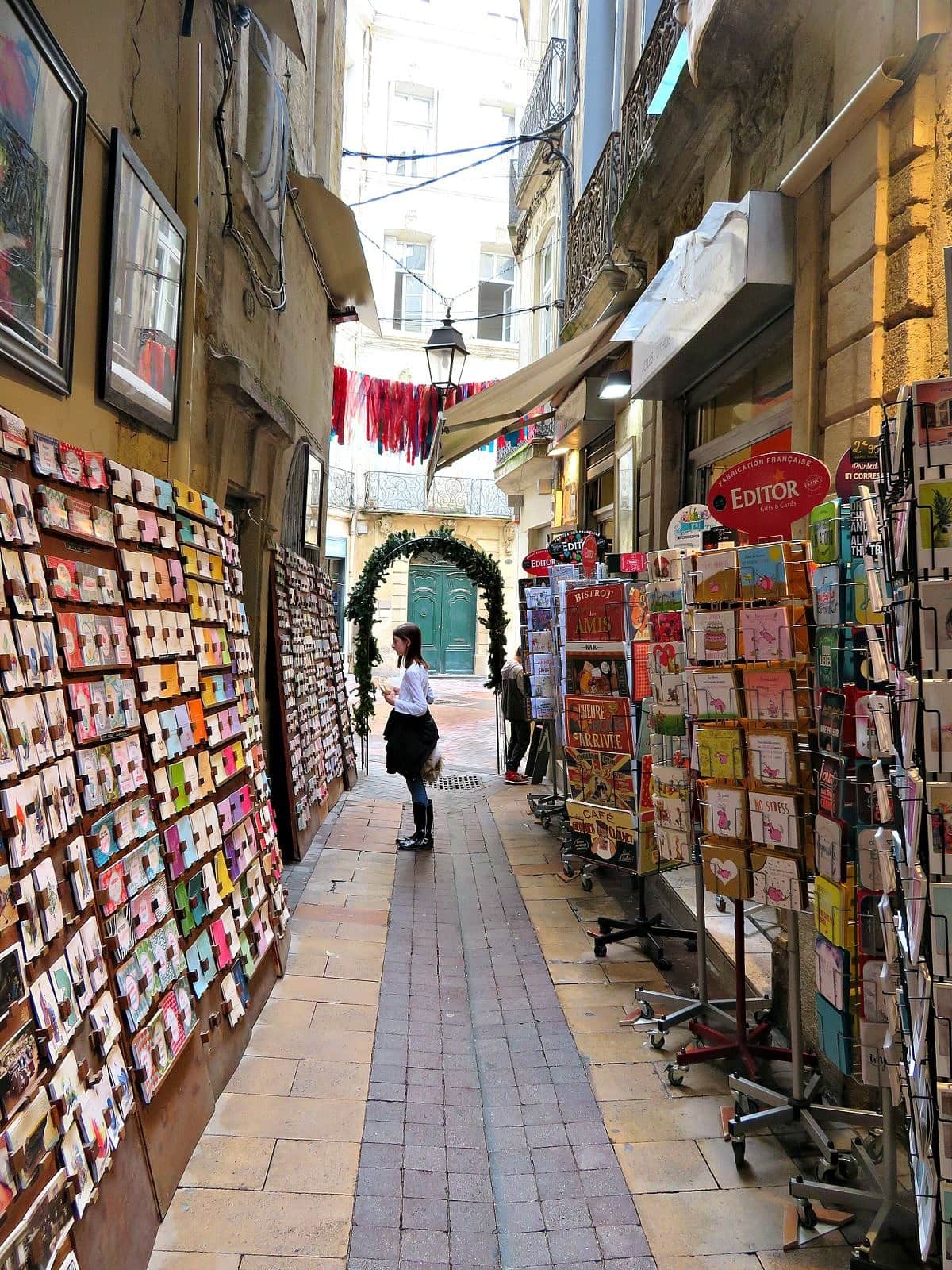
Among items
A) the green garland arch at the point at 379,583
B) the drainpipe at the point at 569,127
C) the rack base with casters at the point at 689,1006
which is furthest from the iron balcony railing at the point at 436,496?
the rack base with casters at the point at 689,1006

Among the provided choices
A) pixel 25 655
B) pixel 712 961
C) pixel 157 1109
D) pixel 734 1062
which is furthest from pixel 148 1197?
pixel 712 961

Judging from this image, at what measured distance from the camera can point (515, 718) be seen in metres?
10.1

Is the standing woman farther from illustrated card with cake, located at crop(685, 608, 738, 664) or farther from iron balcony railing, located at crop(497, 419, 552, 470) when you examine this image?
iron balcony railing, located at crop(497, 419, 552, 470)

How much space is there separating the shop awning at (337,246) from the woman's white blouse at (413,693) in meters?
4.15

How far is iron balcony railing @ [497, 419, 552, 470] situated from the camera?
14455 millimetres

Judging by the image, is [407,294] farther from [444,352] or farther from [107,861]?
[107,861]

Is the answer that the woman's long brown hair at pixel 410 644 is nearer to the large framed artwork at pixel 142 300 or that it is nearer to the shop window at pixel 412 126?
the large framed artwork at pixel 142 300

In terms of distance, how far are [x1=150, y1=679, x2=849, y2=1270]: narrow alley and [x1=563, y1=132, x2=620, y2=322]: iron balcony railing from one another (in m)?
6.99

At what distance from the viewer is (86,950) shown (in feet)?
6.98

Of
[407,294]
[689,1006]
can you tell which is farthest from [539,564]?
[407,294]

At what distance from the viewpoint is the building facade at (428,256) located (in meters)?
23.7

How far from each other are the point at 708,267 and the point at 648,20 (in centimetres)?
501

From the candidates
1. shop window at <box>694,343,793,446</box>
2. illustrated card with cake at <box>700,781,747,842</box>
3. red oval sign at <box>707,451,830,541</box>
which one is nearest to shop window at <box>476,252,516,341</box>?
shop window at <box>694,343,793,446</box>

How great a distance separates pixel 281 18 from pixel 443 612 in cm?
2161
